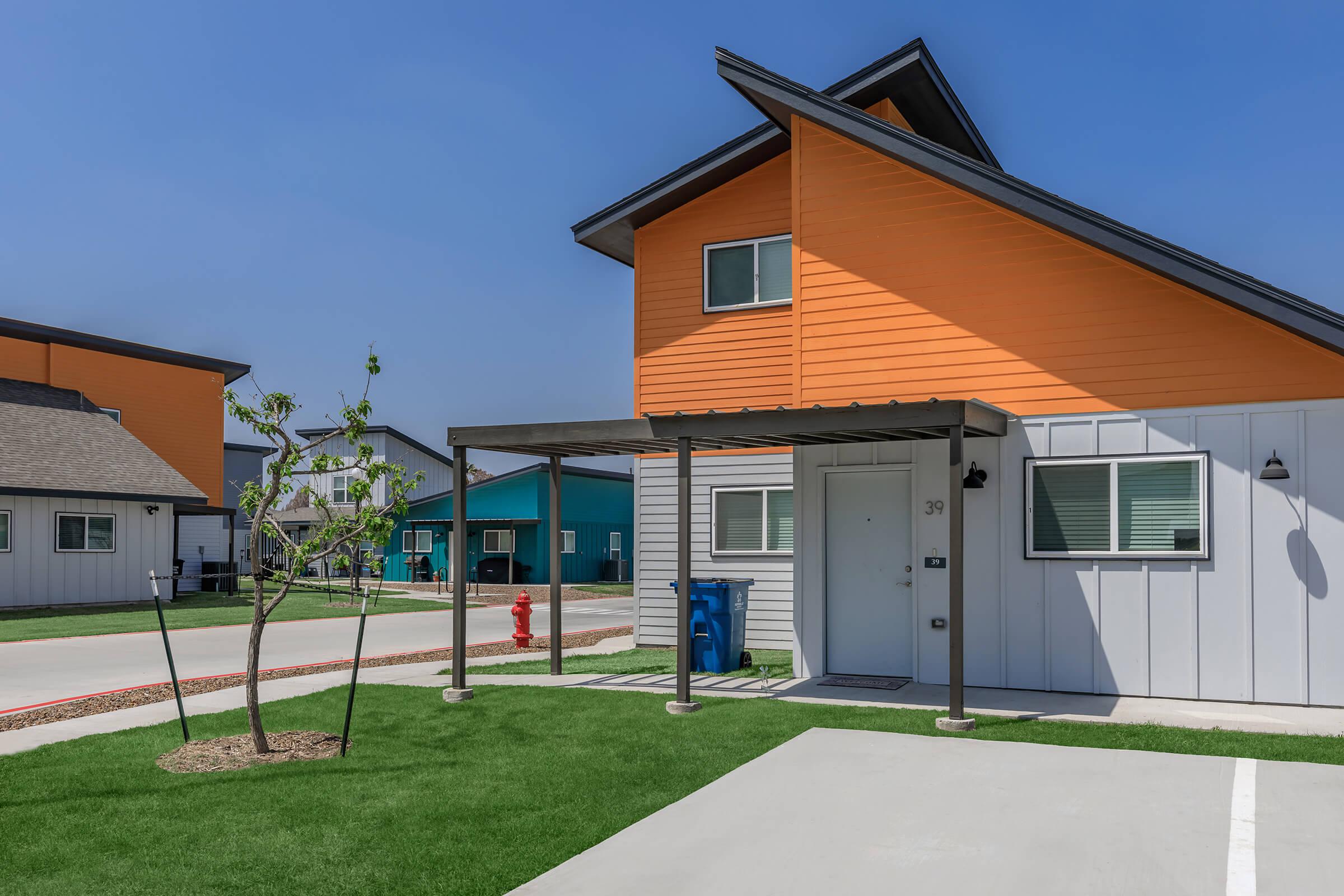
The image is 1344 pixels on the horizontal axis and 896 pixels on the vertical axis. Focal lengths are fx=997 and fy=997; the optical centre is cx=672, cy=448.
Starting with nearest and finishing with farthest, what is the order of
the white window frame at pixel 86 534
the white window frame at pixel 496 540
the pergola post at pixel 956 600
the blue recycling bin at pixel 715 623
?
the pergola post at pixel 956 600 < the blue recycling bin at pixel 715 623 < the white window frame at pixel 86 534 < the white window frame at pixel 496 540

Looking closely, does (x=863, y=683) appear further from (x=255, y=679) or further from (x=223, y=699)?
(x=223, y=699)

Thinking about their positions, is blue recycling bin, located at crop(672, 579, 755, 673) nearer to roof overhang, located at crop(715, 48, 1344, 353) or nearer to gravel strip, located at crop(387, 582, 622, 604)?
roof overhang, located at crop(715, 48, 1344, 353)

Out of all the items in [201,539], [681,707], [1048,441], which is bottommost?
[201,539]

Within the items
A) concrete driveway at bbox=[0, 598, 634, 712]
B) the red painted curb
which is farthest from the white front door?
concrete driveway at bbox=[0, 598, 634, 712]

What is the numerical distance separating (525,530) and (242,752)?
29.0 meters

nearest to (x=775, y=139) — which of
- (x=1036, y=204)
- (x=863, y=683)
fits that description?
(x=1036, y=204)

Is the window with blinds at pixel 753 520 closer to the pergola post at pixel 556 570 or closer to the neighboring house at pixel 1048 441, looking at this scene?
the neighboring house at pixel 1048 441

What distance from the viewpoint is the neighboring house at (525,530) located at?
36.1 metres

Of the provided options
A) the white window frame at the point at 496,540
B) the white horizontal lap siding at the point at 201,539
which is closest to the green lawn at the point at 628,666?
the white window frame at the point at 496,540

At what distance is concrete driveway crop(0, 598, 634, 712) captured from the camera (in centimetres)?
1181

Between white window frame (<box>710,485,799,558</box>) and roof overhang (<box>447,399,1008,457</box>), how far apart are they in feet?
8.93

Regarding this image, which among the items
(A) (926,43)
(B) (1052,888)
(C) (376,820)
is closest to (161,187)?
(A) (926,43)

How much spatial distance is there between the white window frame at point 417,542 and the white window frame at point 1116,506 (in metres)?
31.8

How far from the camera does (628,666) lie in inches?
→ 497
